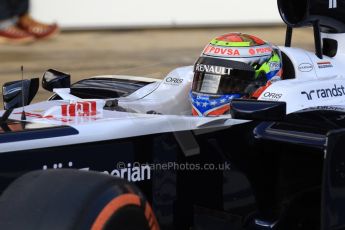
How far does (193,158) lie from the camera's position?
3332 mm

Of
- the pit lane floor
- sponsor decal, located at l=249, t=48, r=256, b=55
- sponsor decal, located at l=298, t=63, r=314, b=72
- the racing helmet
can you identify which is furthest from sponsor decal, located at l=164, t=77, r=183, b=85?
the pit lane floor

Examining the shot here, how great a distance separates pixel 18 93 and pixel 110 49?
849 cm

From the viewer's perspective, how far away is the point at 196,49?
11992 mm

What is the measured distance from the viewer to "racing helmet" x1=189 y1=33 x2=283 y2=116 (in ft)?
12.1

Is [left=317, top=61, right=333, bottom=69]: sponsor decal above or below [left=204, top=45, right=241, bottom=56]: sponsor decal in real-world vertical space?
below

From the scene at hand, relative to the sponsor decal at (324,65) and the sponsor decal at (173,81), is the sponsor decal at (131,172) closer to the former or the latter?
the sponsor decal at (173,81)

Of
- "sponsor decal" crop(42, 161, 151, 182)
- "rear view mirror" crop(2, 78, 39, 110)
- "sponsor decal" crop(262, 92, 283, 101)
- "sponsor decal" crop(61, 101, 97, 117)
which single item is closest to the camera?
"sponsor decal" crop(42, 161, 151, 182)

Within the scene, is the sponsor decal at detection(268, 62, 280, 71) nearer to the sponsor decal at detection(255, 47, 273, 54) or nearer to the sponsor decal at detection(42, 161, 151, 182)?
the sponsor decal at detection(255, 47, 273, 54)

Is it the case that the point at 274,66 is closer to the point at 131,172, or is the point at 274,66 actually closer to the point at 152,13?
the point at 131,172

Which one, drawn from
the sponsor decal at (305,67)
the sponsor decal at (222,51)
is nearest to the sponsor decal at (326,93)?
the sponsor decal at (305,67)

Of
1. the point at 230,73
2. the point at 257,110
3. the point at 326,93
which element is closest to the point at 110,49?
the point at 230,73

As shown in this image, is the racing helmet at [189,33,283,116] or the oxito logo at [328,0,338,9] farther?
the oxito logo at [328,0,338,9]

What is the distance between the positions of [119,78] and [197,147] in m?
1.09

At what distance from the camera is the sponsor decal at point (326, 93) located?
351 cm
